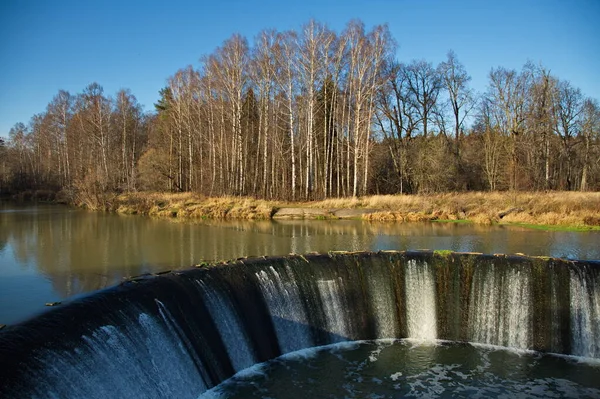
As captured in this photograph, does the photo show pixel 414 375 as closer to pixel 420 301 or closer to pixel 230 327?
pixel 420 301

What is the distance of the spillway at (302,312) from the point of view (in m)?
6.48

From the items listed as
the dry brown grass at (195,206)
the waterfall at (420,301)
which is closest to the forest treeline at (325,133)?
the dry brown grass at (195,206)

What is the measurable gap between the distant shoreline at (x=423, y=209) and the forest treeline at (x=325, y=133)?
283 cm

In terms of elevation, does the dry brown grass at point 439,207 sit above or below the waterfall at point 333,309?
above

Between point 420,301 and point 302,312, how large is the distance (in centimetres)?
273

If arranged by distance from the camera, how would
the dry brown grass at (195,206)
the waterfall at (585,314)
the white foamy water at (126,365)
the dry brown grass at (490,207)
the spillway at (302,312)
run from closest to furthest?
1. the white foamy water at (126,365)
2. the spillway at (302,312)
3. the waterfall at (585,314)
4. the dry brown grass at (490,207)
5. the dry brown grass at (195,206)

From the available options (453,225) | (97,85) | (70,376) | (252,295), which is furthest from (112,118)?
(70,376)

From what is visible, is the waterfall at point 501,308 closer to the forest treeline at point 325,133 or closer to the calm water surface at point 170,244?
the calm water surface at point 170,244

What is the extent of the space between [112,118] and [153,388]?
38.9 m

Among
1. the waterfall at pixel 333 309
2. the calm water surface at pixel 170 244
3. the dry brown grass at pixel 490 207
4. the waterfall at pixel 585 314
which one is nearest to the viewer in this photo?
the waterfall at pixel 585 314

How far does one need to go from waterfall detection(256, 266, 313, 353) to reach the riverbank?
12.9 metres

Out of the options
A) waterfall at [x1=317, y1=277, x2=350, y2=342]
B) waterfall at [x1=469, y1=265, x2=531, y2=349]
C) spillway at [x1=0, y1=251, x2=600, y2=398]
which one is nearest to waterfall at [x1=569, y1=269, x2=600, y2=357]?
spillway at [x1=0, y1=251, x2=600, y2=398]

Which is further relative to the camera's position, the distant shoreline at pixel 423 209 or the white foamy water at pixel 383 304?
the distant shoreline at pixel 423 209

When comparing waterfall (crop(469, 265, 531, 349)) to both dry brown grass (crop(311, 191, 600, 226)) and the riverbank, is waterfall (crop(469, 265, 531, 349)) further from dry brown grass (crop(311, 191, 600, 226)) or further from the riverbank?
dry brown grass (crop(311, 191, 600, 226))
